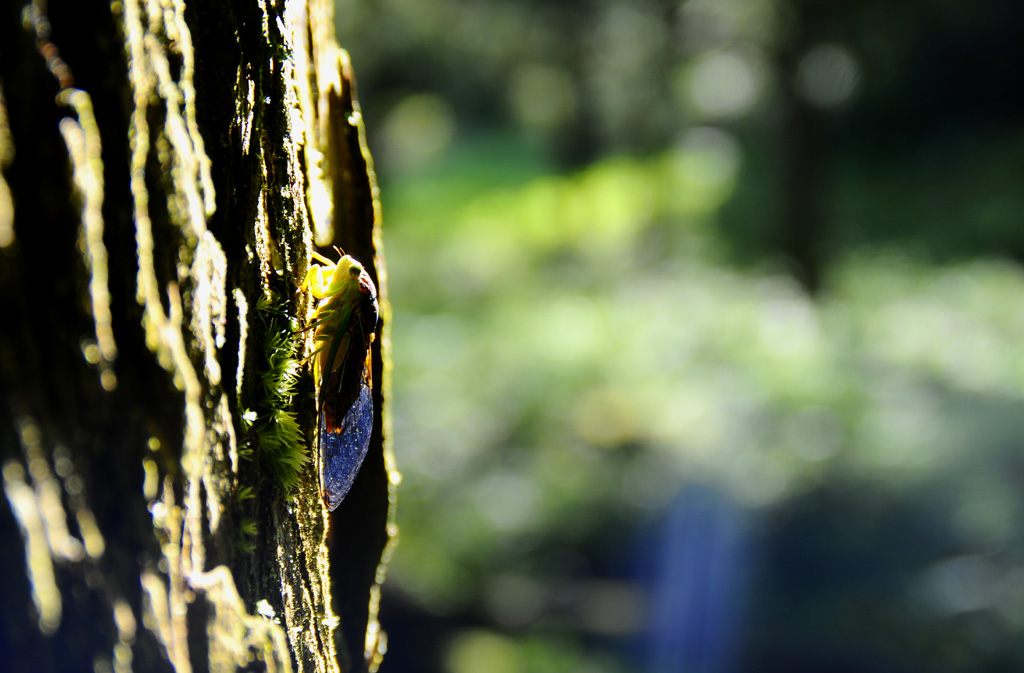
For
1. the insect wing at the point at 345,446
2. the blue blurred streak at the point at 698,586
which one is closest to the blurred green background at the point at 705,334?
the blue blurred streak at the point at 698,586

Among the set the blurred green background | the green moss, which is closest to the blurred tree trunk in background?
the green moss

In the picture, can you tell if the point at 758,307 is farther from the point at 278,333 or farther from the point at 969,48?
the point at 278,333

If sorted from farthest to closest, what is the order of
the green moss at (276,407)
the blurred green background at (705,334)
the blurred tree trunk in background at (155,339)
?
the blurred green background at (705,334) < the green moss at (276,407) < the blurred tree trunk in background at (155,339)

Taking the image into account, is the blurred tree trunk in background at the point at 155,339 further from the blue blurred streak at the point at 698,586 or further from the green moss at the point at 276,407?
the blue blurred streak at the point at 698,586

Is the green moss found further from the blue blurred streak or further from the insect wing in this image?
the blue blurred streak

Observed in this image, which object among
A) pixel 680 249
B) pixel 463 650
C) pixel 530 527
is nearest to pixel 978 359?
pixel 530 527

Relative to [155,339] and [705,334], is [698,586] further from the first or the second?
[155,339]

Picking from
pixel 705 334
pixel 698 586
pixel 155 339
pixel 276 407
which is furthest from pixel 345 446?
pixel 705 334
